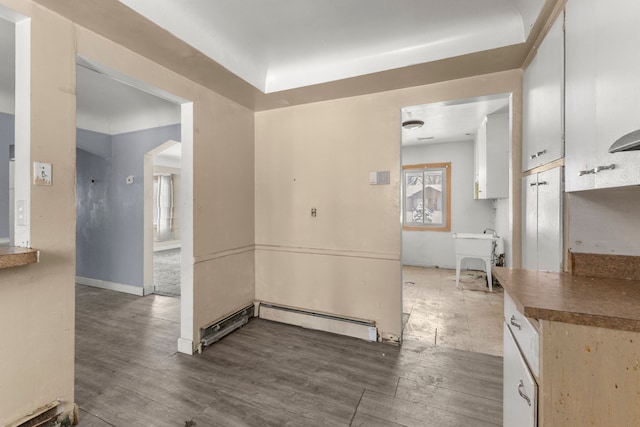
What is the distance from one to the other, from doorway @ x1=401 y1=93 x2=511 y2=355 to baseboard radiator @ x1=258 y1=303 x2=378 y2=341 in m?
0.40

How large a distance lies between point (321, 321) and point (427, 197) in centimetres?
414

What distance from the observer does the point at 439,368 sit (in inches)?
87.4

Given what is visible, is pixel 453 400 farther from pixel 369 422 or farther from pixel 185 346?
pixel 185 346

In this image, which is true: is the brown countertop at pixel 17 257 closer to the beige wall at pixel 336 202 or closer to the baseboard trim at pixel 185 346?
the baseboard trim at pixel 185 346

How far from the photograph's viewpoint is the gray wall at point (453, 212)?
555 centimetres

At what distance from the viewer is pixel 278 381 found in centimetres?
205

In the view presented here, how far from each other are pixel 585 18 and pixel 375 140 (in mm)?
1612

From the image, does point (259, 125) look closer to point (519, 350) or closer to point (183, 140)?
point (183, 140)

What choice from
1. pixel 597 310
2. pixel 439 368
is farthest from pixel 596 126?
pixel 439 368

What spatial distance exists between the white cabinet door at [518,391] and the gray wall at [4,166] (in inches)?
204

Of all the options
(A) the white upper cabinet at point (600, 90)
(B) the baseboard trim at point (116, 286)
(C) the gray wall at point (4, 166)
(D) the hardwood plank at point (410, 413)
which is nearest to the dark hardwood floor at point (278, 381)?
(D) the hardwood plank at point (410, 413)

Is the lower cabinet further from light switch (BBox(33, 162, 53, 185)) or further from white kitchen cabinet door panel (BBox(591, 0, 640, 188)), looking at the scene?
light switch (BBox(33, 162, 53, 185))

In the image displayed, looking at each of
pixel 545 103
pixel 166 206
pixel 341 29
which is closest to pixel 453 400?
pixel 545 103

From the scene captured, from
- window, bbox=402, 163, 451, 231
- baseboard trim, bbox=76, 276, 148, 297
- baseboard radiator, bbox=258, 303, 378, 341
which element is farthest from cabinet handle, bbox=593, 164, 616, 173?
window, bbox=402, 163, 451, 231
